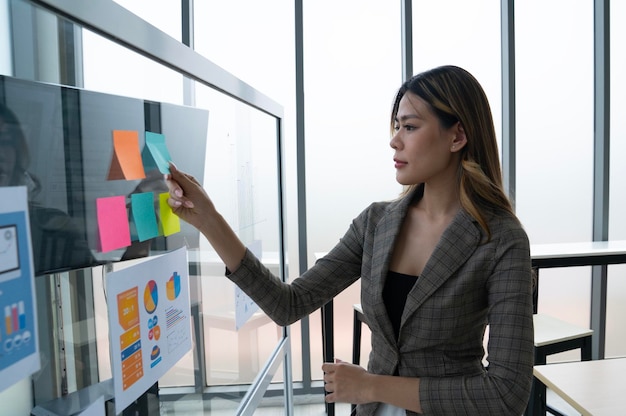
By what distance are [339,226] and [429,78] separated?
6.98ft

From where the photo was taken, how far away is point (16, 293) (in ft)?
1.46

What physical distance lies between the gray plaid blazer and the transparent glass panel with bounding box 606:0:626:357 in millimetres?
2916

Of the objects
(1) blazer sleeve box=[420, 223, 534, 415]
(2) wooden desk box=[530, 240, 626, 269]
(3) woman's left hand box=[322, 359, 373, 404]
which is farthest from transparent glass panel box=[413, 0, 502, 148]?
(3) woman's left hand box=[322, 359, 373, 404]

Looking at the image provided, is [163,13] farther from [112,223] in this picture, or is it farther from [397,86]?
[112,223]

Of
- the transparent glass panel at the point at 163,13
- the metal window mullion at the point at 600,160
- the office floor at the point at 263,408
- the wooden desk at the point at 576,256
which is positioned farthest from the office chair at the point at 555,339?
the transparent glass panel at the point at 163,13

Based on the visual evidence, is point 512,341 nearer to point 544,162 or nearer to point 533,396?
point 533,396

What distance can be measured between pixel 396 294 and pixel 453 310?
0.45ft

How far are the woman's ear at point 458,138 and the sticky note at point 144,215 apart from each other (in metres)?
0.68

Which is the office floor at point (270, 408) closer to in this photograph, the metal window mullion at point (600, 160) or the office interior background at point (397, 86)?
the office interior background at point (397, 86)

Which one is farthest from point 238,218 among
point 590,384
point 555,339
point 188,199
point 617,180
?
point 617,180

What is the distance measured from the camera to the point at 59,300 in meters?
0.54

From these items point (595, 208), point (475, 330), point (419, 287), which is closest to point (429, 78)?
point (419, 287)

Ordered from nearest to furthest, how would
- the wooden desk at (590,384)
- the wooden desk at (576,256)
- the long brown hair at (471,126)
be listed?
the long brown hair at (471,126) < the wooden desk at (590,384) < the wooden desk at (576,256)

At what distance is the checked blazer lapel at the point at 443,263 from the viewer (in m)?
1.02
